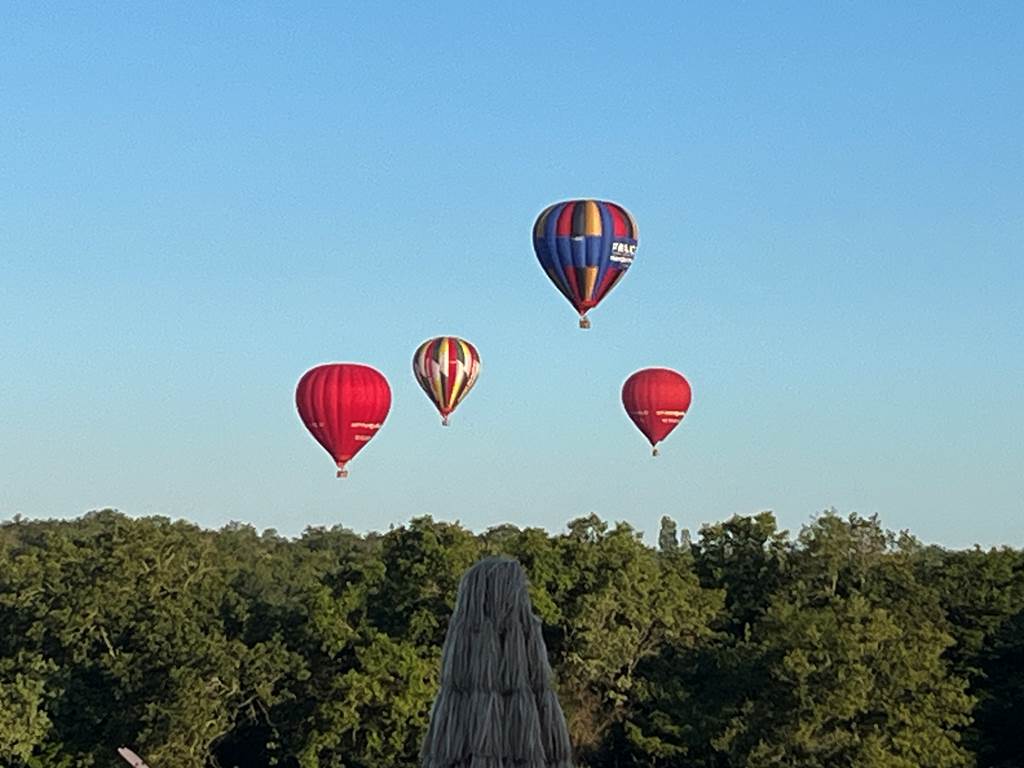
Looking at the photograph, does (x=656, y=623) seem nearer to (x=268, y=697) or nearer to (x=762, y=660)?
(x=762, y=660)

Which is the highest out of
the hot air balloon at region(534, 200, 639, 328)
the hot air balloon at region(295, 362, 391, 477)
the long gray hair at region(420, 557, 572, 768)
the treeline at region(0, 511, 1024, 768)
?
the hot air balloon at region(534, 200, 639, 328)

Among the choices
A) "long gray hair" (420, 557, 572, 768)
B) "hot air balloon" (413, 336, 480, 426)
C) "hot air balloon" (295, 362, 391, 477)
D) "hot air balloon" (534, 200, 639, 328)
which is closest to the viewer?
"long gray hair" (420, 557, 572, 768)

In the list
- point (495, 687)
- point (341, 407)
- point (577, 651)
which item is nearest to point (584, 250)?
point (341, 407)

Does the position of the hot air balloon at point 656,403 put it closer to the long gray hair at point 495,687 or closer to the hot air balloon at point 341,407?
the hot air balloon at point 341,407

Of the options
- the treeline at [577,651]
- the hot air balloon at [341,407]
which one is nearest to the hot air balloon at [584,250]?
the hot air balloon at [341,407]

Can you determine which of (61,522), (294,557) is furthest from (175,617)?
(61,522)

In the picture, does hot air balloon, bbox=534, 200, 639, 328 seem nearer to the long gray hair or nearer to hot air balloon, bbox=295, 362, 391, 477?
hot air balloon, bbox=295, 362, 391, 477

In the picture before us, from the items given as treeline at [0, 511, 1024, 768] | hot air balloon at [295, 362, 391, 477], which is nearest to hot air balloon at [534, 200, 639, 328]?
hot air balloon at [295, 362, 391, 477]
